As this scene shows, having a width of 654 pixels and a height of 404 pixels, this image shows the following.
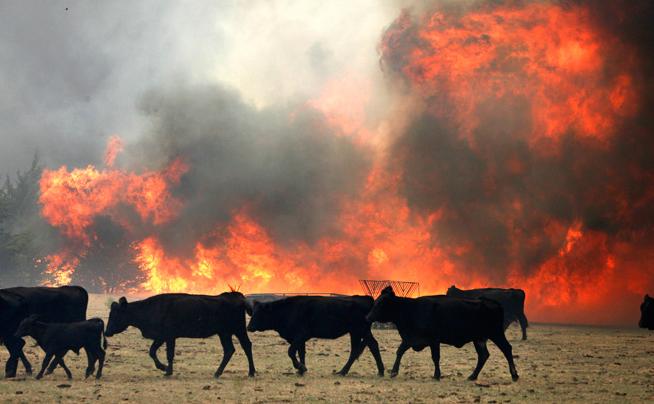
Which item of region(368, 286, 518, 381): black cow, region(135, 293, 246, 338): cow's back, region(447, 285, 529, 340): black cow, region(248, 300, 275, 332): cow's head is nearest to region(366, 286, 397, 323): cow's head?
region(368, 286, 518, 381): black cow

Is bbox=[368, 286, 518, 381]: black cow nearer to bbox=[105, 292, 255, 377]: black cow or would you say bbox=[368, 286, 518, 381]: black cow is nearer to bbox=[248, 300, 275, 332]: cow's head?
bbox=[248, 300, 275, 332]: cow's head

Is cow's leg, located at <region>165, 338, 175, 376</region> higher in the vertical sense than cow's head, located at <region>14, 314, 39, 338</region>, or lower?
lower

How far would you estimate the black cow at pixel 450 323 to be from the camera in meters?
26.3

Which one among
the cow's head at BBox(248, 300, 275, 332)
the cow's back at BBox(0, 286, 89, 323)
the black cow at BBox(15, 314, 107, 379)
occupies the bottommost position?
the black cow at BBox(15, 314, 107, 379)

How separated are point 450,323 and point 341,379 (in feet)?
13.0

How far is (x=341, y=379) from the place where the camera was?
1045 inches

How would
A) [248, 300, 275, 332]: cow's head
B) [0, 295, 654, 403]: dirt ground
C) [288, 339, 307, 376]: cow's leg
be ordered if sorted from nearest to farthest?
[0, 295, 654, 403]: dirt ground < [288, 339, 307, 376]: cow's leg < [248, 300, 275, 332]: cow's head

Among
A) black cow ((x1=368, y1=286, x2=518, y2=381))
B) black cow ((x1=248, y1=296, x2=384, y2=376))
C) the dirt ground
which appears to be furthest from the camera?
black cow ((x1=248, y1=296, x2=384, y2=376))

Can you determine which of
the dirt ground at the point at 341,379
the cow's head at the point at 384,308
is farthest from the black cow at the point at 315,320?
the cow's head at the point at 384,308

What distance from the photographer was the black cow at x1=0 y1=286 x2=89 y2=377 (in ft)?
86.5

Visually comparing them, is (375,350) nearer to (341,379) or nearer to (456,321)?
(341,379)

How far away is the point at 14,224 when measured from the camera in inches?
5079

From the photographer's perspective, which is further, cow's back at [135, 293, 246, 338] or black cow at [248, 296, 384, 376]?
black cow at [248, 296, 384, 376]

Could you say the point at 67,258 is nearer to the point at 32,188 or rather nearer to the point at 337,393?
the point at 32,188
